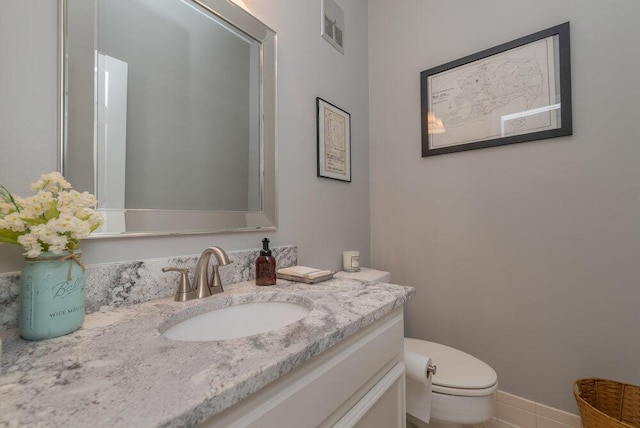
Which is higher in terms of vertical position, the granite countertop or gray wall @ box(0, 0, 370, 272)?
gray wall @ box(0, 0, 370, 272)

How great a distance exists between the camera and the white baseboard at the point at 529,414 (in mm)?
1217

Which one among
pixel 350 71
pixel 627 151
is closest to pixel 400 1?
pixel 350 71

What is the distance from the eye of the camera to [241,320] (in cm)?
81

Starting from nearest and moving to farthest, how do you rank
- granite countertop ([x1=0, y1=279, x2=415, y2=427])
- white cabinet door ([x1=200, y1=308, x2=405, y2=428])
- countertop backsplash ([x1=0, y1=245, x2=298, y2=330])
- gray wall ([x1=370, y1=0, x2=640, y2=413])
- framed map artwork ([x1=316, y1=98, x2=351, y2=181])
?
1. granite countertop ([x1=0, y1=279, x2=415, y2=427])
2. white cabinet door ([x1=200, y1=308, x2=405, y2=428])
3. countertop backsplash ([x1=0, y1=245, x2=298, y2=330])
4. gray wall ([x1=370, y1=0, x2=640, y2=413])
5. framed map artwork ([x1=316, y1=98, x2=351, y2=181])

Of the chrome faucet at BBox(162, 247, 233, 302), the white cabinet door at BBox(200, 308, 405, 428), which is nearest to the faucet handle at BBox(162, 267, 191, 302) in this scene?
the chrome faucet at BBox(162, 247, 233, 302)

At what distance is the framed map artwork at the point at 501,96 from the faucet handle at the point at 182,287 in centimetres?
137

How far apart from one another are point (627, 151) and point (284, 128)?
1.37m

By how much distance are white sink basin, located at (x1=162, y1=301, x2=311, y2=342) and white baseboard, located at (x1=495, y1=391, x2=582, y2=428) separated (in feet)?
4.13

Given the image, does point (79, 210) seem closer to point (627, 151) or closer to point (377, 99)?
point (377, 99)

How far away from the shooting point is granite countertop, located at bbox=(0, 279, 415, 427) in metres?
0.32

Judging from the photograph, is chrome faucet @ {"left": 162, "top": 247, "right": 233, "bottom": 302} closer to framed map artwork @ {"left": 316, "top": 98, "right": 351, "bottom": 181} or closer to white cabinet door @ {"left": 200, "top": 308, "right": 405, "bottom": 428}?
white cabinet door @ {"left": 200, "top": 308, "right": 405, "bottom": 428}

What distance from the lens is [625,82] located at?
3.68 feet

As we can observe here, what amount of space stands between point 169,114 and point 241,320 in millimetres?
654

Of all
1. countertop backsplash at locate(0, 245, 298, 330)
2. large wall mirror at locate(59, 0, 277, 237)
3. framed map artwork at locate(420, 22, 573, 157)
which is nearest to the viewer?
countertop backsplash at locate(0, 245, 298, 330)
